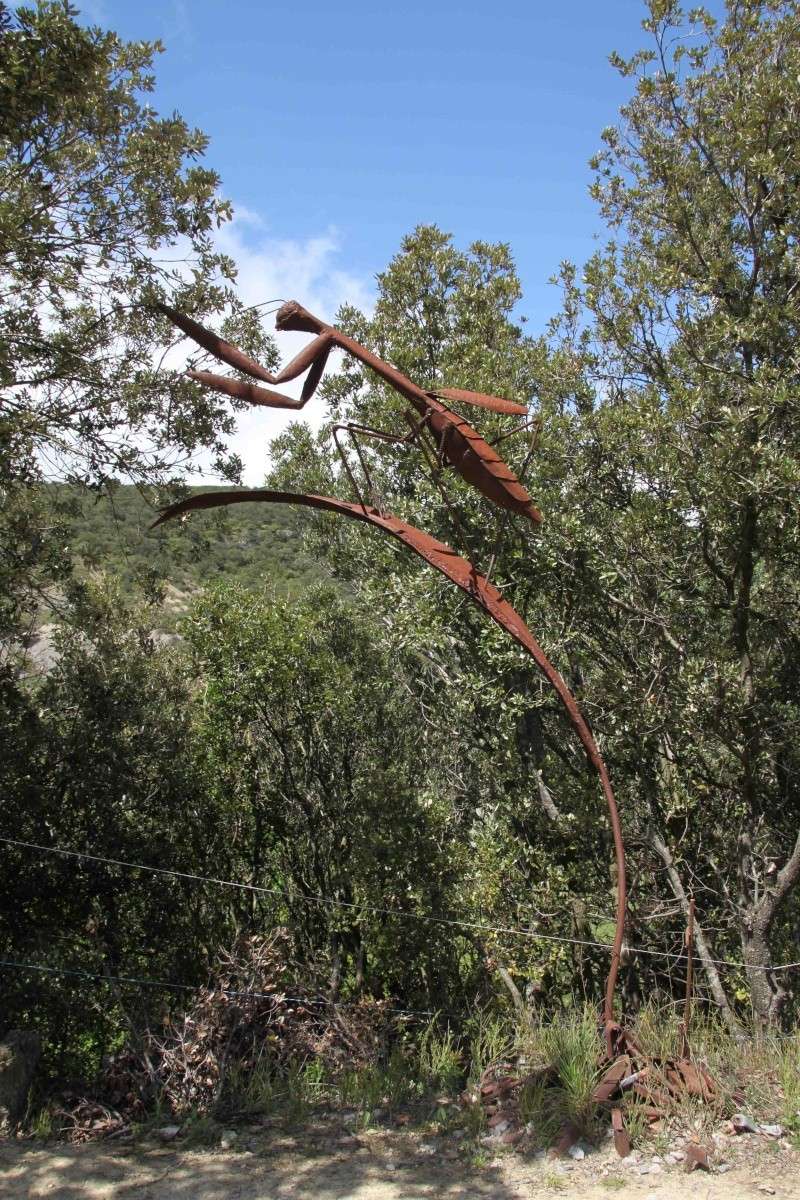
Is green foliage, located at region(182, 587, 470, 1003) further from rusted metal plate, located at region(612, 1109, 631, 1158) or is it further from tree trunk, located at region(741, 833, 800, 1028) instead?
rusted metal plate, located at region(612, 1109, 631, 1158)

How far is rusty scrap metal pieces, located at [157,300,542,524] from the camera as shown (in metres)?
3.25

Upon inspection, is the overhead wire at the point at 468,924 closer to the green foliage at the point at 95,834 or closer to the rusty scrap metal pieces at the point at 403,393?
the green foliage at the point at 95,834

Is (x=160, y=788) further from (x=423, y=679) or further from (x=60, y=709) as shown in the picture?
(x=423, y=679)

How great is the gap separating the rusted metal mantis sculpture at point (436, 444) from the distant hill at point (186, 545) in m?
1.59

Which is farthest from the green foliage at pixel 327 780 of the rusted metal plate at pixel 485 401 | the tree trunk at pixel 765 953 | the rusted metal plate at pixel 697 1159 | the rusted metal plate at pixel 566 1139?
the rusted metal plate at pixel 485 401

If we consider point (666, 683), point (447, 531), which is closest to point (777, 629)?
point (666, 683)

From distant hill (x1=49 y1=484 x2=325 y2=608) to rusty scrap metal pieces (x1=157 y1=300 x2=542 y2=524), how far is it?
1.76 m

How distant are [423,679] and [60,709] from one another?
3.10m

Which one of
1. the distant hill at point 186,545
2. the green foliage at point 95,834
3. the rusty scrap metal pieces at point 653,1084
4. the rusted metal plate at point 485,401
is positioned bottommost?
the rusty scrap metal pieces at point 653,1084

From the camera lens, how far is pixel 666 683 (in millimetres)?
5398

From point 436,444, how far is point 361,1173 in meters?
2.96

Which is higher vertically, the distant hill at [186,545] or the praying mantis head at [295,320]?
the distant hill at [186,545]

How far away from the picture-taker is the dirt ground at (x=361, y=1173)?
3.38m

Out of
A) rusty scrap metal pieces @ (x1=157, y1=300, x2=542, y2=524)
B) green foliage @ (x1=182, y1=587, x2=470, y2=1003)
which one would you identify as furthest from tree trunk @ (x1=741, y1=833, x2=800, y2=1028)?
rusty scrap metal pieces @ (x1=157, y1=300, x2=542, y2=524)
